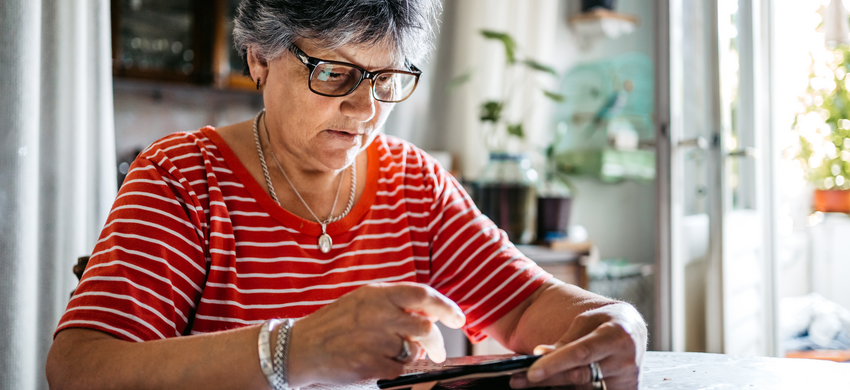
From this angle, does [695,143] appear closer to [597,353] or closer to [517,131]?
[517,131]

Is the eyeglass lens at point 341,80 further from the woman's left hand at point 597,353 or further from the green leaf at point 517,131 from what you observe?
the green leaf at point 517,131

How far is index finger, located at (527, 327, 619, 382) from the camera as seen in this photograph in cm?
65

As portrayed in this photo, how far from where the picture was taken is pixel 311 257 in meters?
0.97

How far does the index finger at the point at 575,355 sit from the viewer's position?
65 centimetres

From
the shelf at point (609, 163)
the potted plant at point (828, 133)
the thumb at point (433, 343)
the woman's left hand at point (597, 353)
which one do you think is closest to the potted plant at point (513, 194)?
the shelf at point (609, 163)

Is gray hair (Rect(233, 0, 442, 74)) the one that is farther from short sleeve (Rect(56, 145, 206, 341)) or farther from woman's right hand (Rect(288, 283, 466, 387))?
woman's right hand (Rect(288, 283, 466, 387))

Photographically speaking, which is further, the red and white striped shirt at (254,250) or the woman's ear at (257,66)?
the woman's ear at (257,66)

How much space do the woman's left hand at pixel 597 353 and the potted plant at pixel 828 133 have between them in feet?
12.5

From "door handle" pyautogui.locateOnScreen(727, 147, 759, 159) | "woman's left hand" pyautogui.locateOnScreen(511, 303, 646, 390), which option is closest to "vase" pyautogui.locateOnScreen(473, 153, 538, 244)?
"door handle" pyautogui.locateOnScreen(727, 147, 759, 159)

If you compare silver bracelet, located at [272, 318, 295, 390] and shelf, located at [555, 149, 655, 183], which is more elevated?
shelf, located at [555, 149, 655, 183]

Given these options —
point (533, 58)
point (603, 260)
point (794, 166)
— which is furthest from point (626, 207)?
point (794, 166)

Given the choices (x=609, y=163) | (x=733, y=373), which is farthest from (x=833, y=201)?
(x=733, y=373)

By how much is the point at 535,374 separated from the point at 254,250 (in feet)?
1.63

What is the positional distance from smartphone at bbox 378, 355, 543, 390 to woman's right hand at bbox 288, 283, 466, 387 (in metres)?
0.01
